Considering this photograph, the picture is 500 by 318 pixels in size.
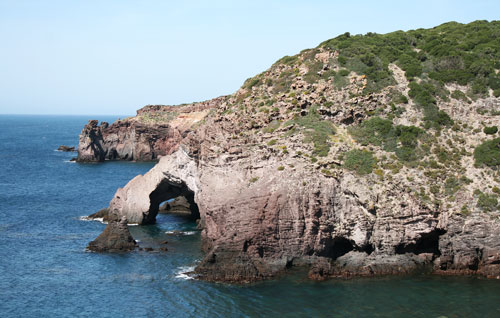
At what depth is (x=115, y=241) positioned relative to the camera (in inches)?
2403

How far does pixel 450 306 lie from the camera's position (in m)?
43.9

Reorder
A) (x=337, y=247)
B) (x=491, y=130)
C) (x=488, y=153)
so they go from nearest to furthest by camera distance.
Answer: (x=337, y=247)
(x=488, y=153)
(x=491, y=130)

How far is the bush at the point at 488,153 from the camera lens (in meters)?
55.9

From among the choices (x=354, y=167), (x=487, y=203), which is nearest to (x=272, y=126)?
(x=354, y=167)

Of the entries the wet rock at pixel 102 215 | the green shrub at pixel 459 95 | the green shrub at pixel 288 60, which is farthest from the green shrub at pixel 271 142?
the wet rock at pixel 102 215

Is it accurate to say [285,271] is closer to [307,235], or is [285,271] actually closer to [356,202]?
[307,235]

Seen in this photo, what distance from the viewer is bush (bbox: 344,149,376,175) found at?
5544 centimetres

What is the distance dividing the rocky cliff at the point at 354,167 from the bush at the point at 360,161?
121 mm

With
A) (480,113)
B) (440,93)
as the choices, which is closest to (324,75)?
(440,93)

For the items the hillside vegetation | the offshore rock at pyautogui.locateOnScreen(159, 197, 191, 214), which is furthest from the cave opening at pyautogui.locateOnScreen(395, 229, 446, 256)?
the offshore rock at pyautogui.locateOnScreen(159, 197, 191, 214)

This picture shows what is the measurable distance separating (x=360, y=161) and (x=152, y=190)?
31.0 m

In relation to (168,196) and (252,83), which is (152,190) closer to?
(168,196)

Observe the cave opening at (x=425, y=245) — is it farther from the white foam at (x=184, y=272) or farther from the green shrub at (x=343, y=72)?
the green shrub at (x=343, y=72)

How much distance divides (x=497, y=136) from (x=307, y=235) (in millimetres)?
25393
